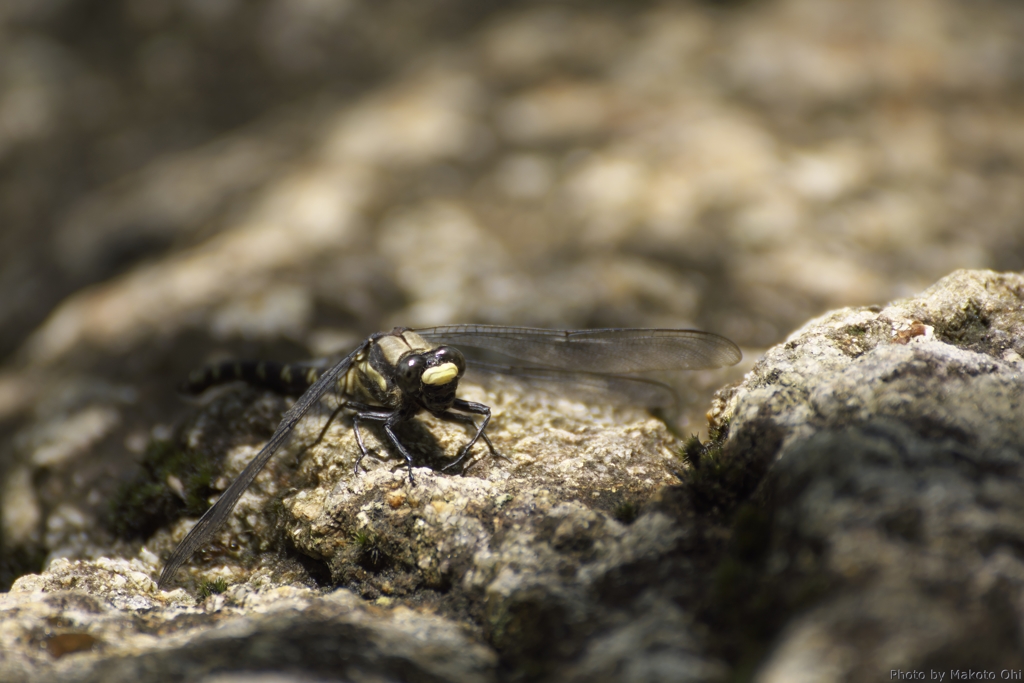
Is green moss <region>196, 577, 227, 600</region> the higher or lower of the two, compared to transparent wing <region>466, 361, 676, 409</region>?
lower

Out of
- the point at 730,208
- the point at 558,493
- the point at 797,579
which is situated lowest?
the point at 797,579

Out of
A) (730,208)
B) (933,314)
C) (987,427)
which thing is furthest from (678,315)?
(987,427)

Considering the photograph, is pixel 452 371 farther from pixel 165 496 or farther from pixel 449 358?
pixel 165 496

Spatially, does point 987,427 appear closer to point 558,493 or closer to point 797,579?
point 797,579

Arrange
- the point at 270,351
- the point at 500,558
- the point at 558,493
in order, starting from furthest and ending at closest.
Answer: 1. the point at 270,351
2. the point at 558,493
3. the point at 500,558

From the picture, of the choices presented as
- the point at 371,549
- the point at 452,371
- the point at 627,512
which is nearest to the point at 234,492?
the point at 371,549

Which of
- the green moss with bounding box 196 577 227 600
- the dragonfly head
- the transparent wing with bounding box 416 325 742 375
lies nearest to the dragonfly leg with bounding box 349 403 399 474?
the dragonfly head

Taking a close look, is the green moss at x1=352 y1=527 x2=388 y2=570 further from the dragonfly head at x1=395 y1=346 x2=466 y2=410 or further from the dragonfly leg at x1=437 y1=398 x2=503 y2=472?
the dragonfly head at x1=395 y1=346 x2=466 y2=410
